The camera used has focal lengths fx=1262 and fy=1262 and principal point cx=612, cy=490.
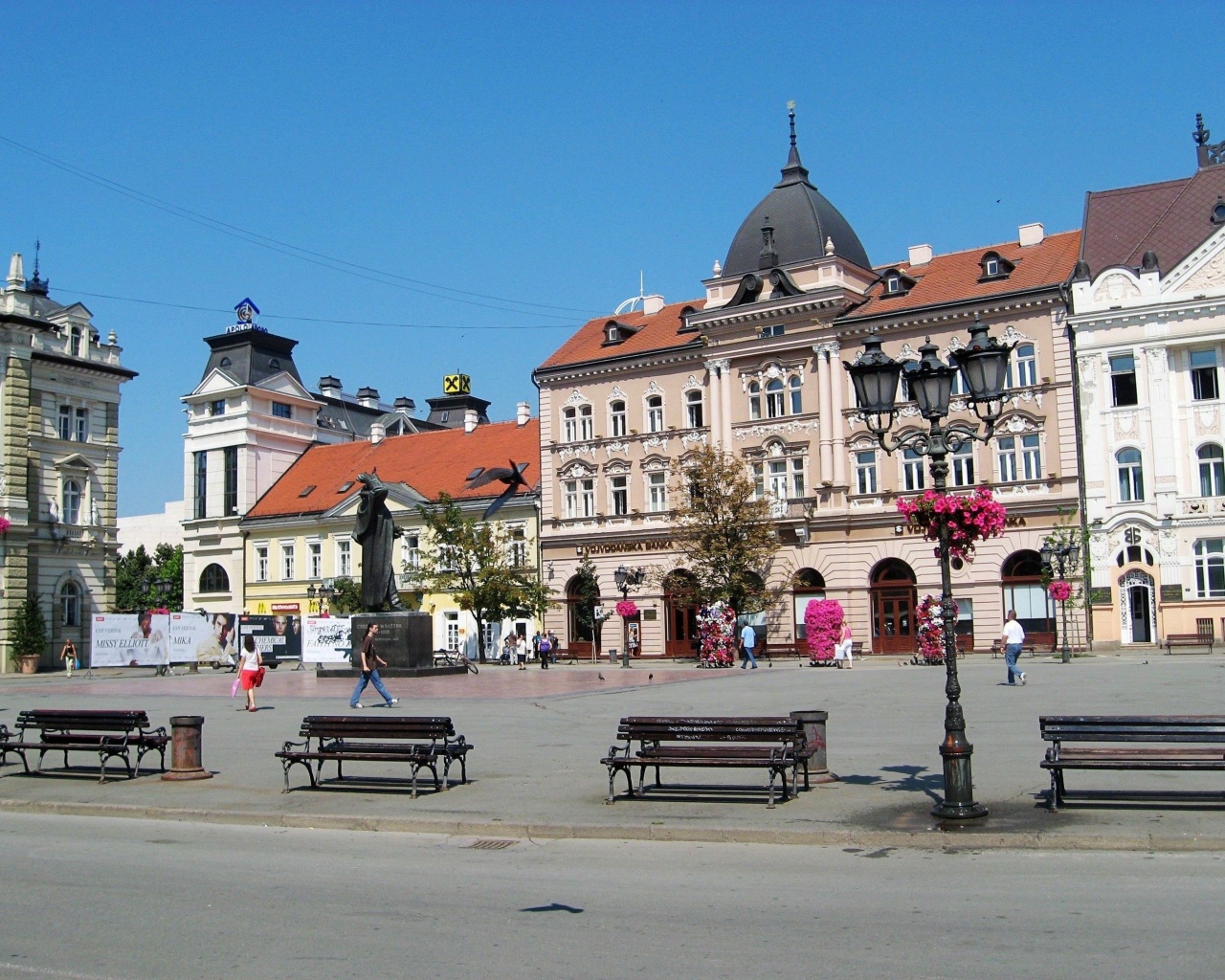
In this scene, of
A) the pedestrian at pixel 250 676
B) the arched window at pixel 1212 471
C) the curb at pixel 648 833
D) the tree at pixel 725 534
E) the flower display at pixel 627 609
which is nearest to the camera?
the curb at pixel 648 833

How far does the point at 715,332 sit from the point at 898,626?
14943 millimetres

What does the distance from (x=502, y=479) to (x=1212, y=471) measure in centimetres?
3189

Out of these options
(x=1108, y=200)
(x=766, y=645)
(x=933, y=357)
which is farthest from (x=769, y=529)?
(x=933, y=357)

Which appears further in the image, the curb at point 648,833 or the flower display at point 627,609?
the flower display at point 627,609

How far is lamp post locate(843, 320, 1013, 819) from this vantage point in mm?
11500

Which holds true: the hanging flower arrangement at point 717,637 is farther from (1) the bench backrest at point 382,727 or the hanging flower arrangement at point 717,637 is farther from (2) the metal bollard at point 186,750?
(1) the bench backrest at point 382,727

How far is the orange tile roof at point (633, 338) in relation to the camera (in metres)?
57.7

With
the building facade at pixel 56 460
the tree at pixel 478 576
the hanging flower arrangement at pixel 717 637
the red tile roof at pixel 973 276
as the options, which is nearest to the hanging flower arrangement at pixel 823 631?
the hanging flower arrangement at pixel 717 637

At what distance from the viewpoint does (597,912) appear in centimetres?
884

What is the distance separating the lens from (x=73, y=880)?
10.2 metres

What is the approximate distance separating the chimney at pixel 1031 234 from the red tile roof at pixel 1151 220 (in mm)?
1792

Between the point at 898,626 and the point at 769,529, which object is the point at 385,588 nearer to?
the point at 769,529

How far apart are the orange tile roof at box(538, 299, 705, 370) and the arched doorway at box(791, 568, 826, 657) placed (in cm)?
1146

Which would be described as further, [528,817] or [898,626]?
[898,626]
